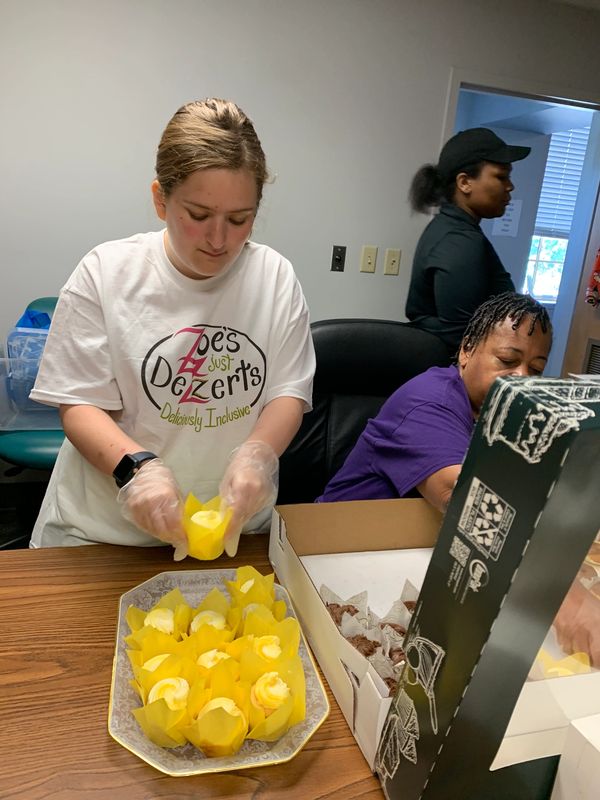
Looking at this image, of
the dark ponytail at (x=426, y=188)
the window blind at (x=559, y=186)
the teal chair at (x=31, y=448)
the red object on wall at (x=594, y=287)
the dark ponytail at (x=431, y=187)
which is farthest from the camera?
the window blind at (x=559, y=186)

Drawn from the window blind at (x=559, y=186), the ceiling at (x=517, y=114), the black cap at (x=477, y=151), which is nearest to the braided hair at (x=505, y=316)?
the black cap at (x=477, y=151)

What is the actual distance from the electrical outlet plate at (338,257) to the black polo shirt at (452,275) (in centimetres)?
67

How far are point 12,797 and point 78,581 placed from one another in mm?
357

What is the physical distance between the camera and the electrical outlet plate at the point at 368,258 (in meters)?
2.90

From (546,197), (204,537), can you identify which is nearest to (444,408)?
(204,537)

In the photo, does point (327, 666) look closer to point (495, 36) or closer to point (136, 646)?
point (136, 646)

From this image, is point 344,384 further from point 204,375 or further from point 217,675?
point 217,675

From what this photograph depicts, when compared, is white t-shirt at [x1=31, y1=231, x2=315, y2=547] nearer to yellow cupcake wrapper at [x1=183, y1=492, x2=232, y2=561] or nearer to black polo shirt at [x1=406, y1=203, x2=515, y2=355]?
yellow cupcake wrapper at [x1=183, y1=492, x2=232, y2=561]

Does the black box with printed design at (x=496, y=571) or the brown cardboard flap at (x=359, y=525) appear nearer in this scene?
the black box with printed design at (x=496, y=571)

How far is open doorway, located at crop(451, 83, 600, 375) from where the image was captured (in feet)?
12.4

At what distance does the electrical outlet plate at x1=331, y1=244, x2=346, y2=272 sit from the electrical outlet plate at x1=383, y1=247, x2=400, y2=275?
0.22m

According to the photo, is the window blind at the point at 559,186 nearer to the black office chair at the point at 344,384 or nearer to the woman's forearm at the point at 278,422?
the black office chair at the point at 344,384

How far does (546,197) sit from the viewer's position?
16.9 ft

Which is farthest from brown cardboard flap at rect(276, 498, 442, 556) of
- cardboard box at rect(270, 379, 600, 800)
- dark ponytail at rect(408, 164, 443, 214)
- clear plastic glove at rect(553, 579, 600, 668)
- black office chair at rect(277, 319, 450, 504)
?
dark ponytail at rect(408, 164, 443, 214)
